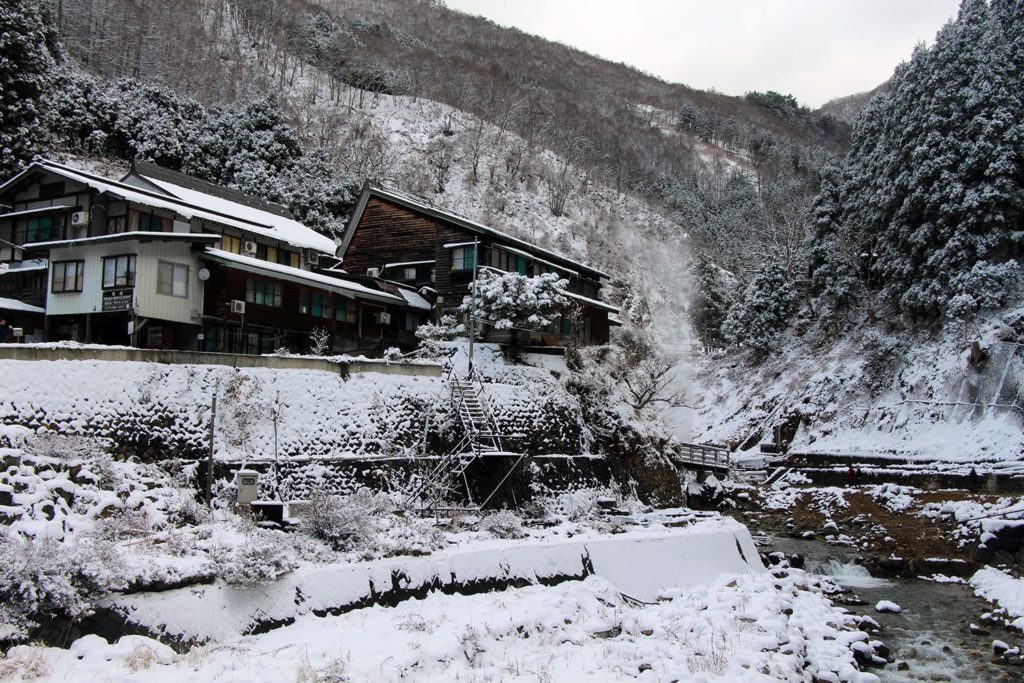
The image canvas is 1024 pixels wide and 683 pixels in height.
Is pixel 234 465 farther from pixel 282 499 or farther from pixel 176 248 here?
pixel 176 248

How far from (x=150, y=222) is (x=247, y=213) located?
7887mm

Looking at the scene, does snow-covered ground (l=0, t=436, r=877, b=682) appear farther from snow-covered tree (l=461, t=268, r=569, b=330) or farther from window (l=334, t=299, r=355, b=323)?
window (l=334, t=299, r=355, b=323)

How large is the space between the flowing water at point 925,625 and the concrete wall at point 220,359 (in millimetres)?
15007

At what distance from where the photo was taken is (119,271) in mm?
24453

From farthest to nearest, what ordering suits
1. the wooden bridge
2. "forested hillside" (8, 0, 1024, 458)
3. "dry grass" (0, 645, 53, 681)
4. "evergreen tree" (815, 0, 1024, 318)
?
1. "forested hillside" (8, 0, 1024, 458)
2. the wooden bridge
3. "evergreen tree" (815, 0, 1024, 318)
4. "dry grass" (0, 645, 53, 681)

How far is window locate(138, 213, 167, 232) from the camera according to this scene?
26766 mm

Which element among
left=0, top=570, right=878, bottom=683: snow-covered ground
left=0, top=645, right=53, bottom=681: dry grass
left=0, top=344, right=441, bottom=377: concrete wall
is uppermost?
left=0, top=344, right=441, bottom=377: concrete wall

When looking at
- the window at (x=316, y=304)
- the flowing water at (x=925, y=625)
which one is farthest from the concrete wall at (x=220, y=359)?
the flowing water at (x=925, y=625)

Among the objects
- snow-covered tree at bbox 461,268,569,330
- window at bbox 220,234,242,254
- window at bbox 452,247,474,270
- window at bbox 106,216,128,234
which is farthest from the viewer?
window at bbox 452,247,474,270

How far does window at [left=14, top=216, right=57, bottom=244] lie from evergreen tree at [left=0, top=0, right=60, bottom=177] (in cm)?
788

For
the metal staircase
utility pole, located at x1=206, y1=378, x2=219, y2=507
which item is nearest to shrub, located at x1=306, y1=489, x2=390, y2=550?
utility pole, located at x1=206, y1=378, x2=219, y2=507

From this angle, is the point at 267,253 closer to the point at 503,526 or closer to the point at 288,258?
the point at 288,258

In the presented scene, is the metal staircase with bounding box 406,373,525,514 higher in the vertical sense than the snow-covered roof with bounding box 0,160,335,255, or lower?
lower

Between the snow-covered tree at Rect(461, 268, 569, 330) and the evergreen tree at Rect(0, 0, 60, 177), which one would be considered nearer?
the snow-covered tree at Rect(461, 268, 569, 330)
